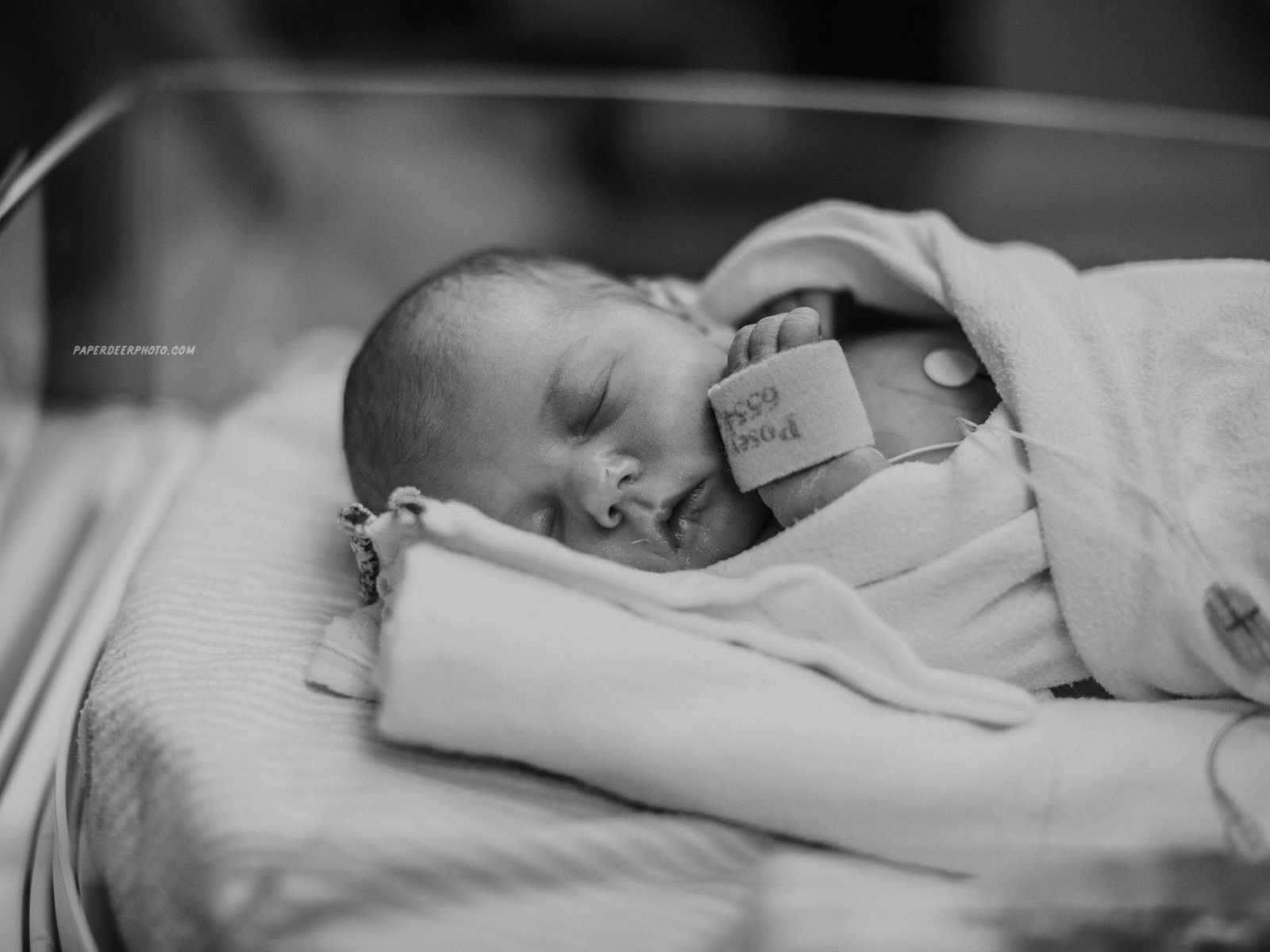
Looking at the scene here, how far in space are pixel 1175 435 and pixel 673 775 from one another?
0.42m

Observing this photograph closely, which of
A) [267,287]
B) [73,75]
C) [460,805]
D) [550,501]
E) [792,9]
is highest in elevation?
[792,9]

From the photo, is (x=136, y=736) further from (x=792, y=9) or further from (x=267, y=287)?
(x=792, y=9)

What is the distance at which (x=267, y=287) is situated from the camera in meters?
1.44

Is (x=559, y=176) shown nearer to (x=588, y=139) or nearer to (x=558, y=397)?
(x=588, y=139)

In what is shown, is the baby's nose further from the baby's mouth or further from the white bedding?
the white bedding

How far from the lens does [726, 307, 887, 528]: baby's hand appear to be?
2.69 ft

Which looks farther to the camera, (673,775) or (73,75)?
(73,75)

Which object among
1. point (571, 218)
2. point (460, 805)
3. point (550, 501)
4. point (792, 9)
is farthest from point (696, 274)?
point (460, 805)

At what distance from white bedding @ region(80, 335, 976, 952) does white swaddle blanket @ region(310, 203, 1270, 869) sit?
3cm

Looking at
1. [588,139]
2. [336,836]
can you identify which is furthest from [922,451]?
[588,139]

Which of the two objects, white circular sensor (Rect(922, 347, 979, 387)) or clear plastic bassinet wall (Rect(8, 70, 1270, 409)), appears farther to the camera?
clear plastic bassinet wall (Rect(8, 70, 1270, 409))

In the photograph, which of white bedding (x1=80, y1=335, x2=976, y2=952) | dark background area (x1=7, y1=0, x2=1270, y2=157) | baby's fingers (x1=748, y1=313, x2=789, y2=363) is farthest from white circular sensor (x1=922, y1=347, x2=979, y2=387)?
dark background area (x1=7, y1=0, x2=1270, y2=157)

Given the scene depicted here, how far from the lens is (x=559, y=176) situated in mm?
1479

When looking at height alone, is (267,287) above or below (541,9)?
below
